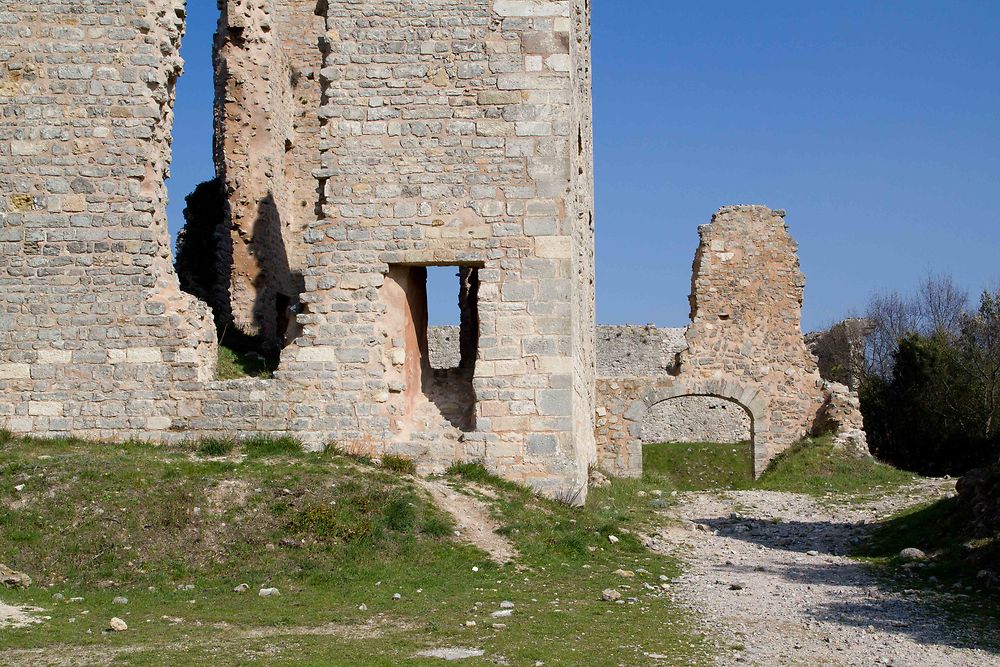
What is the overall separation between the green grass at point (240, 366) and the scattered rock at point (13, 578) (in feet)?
11.9

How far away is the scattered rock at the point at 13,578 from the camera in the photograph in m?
8.09

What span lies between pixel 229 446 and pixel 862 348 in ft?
65.8

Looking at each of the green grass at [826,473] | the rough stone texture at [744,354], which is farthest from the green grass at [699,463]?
the green grass at [826,473]

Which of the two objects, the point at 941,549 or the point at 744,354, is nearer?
the point at 941,549

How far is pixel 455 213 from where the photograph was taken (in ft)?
36.4

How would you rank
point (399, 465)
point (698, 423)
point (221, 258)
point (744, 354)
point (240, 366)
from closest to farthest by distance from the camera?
1. point (399, 465)
2. point (240, 366)
3. point (221, 258)
4. point (744, 354)
5. point (698, 423)

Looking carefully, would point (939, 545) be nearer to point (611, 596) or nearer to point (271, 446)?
point (611, 596)

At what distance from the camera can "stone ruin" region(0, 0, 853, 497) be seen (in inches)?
430

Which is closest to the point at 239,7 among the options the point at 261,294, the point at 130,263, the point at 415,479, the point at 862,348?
the point at 261,294

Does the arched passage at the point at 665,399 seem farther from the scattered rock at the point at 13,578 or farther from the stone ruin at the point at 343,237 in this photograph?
the scattered rock at the point at 13,578

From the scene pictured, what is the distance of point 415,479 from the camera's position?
410 inches

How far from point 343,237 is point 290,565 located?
381 centimetres

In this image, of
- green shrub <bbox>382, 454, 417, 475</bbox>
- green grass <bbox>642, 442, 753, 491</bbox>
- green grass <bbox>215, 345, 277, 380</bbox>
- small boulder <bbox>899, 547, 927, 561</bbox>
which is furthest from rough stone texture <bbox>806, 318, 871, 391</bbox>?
green shrub <bbox>382, 454, 417, 475</bbox>

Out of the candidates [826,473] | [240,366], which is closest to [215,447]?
[240,366]
